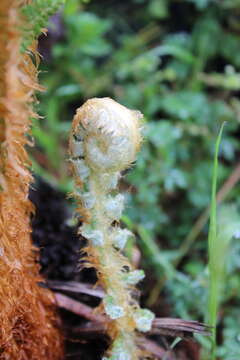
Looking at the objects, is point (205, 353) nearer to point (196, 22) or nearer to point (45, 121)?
point (45, 121)

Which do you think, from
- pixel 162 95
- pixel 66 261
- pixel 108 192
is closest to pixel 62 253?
pixel 66 261

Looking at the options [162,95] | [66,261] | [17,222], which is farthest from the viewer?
[162,95]

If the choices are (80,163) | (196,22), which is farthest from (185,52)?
Result: (80,163)

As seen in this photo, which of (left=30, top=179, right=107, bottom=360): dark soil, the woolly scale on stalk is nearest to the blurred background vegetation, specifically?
(left=30, top=179, right=107, bottom=360): dark soil

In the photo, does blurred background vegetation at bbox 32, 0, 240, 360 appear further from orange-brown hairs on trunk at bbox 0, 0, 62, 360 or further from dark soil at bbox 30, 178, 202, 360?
orange-brown hairs on trunk at bbox 0, 0, 62, 360

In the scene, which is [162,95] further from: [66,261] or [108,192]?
[108,192]

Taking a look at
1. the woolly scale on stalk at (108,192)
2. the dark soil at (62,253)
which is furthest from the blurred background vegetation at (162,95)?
the woolly scale on stalk at (108,192)
